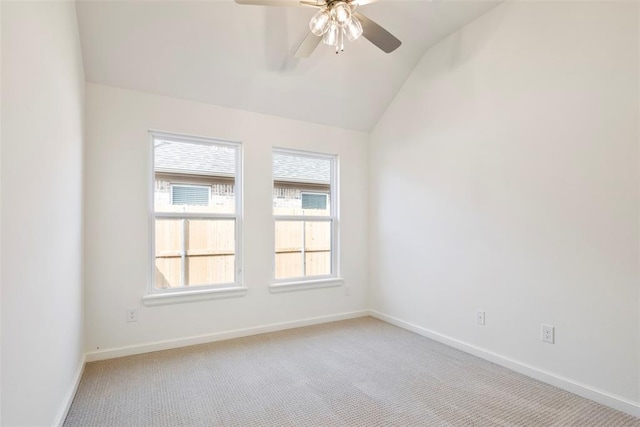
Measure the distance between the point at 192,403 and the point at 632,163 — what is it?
10.2 ft

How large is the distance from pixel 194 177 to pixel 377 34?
6.98 feet

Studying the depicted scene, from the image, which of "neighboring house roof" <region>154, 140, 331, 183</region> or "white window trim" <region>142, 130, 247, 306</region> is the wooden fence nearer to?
"white window trim" <region>142, 130, 247, 306</region>

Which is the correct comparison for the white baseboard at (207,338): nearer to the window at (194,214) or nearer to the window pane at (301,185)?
the window at (194,214)

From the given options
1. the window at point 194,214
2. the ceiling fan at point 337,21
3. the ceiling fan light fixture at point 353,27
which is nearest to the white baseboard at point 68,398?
the window at point 194,214

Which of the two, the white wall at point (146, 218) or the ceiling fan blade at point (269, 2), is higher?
the ceiling fan blade at point (269, 2)

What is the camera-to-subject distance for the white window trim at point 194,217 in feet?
10.1

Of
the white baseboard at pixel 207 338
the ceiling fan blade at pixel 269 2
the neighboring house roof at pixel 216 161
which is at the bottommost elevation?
the white baseboard at pixel 207 338

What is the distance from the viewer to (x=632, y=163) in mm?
2025

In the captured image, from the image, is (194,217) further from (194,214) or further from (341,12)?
(341,12)

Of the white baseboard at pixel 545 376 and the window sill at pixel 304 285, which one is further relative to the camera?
the window sill at pixel 304 285

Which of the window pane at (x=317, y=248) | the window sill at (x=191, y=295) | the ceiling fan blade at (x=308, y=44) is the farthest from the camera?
the window pane at (x=317, y=248)

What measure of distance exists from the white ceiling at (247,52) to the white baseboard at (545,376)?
2696 millimetres

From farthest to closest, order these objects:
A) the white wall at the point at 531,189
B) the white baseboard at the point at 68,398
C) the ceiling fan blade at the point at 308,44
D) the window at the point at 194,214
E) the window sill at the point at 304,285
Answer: the window sill at the point at 304,285 < the window at the point at 194,214 < the ceiling fan blade at the point at 308,44 < the white wall at the point at 531,189 < the white baseboard at the point at 68,398

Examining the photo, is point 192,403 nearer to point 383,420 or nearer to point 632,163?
point 383,420
